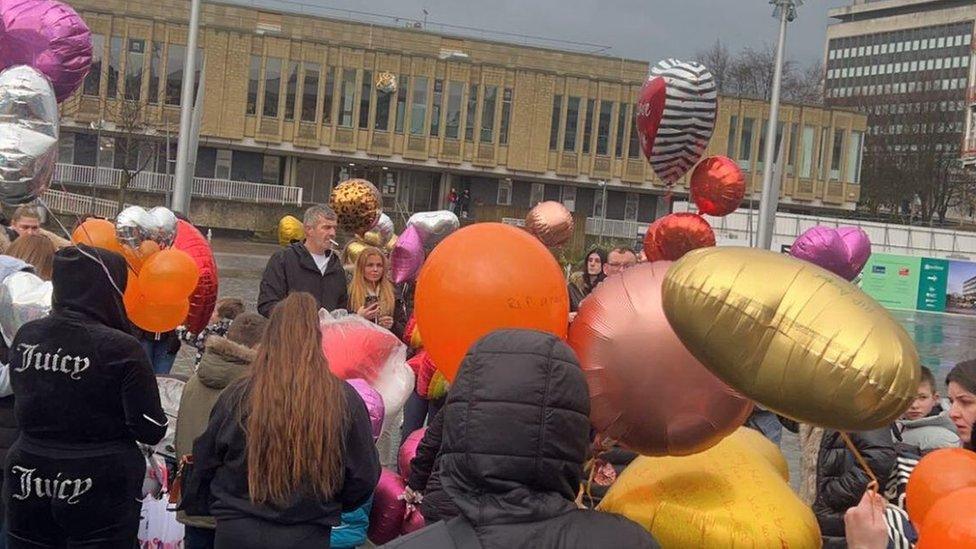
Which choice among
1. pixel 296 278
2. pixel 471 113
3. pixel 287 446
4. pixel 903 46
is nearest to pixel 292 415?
pixel 287 446

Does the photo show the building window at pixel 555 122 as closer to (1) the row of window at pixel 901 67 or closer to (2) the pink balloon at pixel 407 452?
Result: (2) the pink balloon at pixel 407 452

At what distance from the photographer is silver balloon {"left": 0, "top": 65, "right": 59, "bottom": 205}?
4.87m

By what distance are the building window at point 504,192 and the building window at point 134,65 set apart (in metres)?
16.9

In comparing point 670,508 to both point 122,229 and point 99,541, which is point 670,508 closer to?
point 99,541

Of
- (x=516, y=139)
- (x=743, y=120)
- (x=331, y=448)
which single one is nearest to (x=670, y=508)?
(x=331, y=448)

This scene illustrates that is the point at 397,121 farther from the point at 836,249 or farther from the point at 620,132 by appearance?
the point at 836,249

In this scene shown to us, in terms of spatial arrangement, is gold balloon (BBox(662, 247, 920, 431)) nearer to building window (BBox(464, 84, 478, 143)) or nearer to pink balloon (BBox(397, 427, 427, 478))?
pink balloon (BBox(397, 427, 427, 478))

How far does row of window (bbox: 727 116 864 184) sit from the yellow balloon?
5464cm

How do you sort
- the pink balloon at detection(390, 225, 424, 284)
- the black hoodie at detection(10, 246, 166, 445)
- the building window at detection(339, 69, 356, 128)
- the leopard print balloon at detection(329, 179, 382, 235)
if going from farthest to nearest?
1. the building window at detection(339, 69, 356, 128)
2. the pink balloon at detection(390, 225, 424, 284)
3. the leopard print balloon at detection(329, 179, 382, 235)
4. the black hoodie at detection(10, 246, 166, 445)

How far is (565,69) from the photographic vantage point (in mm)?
58625

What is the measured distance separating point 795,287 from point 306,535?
1.88 meters

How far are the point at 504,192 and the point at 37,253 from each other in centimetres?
4941

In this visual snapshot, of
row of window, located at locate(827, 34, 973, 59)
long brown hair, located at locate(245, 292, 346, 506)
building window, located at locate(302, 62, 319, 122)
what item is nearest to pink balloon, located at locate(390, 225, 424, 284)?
long brown hair, located at locate(245, 292, 346, 506)

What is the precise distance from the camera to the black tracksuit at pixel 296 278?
7.21 meters
